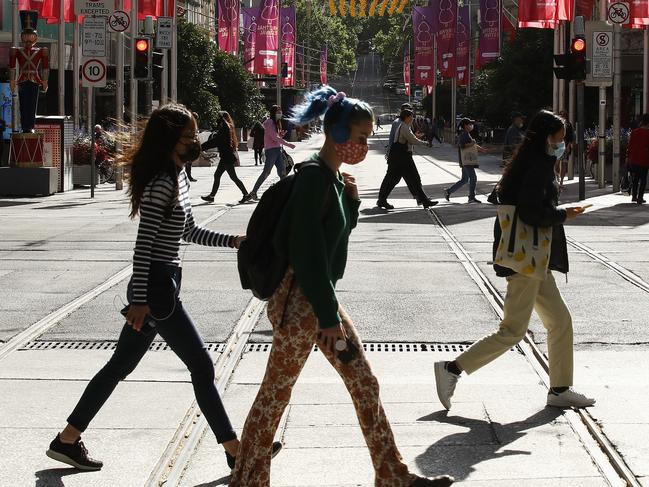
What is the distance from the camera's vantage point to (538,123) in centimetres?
690

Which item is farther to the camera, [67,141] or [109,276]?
[67,141]

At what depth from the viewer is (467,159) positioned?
77.0 feet

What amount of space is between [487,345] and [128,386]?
2.17m

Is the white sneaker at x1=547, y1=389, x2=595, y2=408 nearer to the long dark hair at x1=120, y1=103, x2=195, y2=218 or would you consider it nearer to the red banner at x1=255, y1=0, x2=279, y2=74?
the long dark hair at x1=120, y1=103, x2=195, y2=218

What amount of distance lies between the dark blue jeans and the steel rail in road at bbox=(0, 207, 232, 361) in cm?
288

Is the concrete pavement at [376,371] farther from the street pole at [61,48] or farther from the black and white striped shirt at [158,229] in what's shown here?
the street pole at [61,48]

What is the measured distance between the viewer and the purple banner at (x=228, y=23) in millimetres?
48500

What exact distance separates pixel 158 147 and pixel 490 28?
152 ft

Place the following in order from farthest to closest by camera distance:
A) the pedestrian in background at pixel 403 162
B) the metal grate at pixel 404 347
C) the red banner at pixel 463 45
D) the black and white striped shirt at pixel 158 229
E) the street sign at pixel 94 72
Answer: the red banner at pixel 463 45 < the street sign at pixel 94 72 < the pedestrian in background at pixel 403 162 < the metal grate at pixel 404 347 < the black and white striped shirt at pixel 158 229

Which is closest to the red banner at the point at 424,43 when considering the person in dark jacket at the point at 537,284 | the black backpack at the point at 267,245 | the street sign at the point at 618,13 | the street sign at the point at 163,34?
the street sign at the point at 163,34

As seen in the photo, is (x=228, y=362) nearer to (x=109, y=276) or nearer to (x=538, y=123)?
(x=538, y=123)

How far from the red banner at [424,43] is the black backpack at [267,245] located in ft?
205

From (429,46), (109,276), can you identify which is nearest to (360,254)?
(109,276)

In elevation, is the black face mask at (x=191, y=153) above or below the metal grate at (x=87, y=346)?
above
